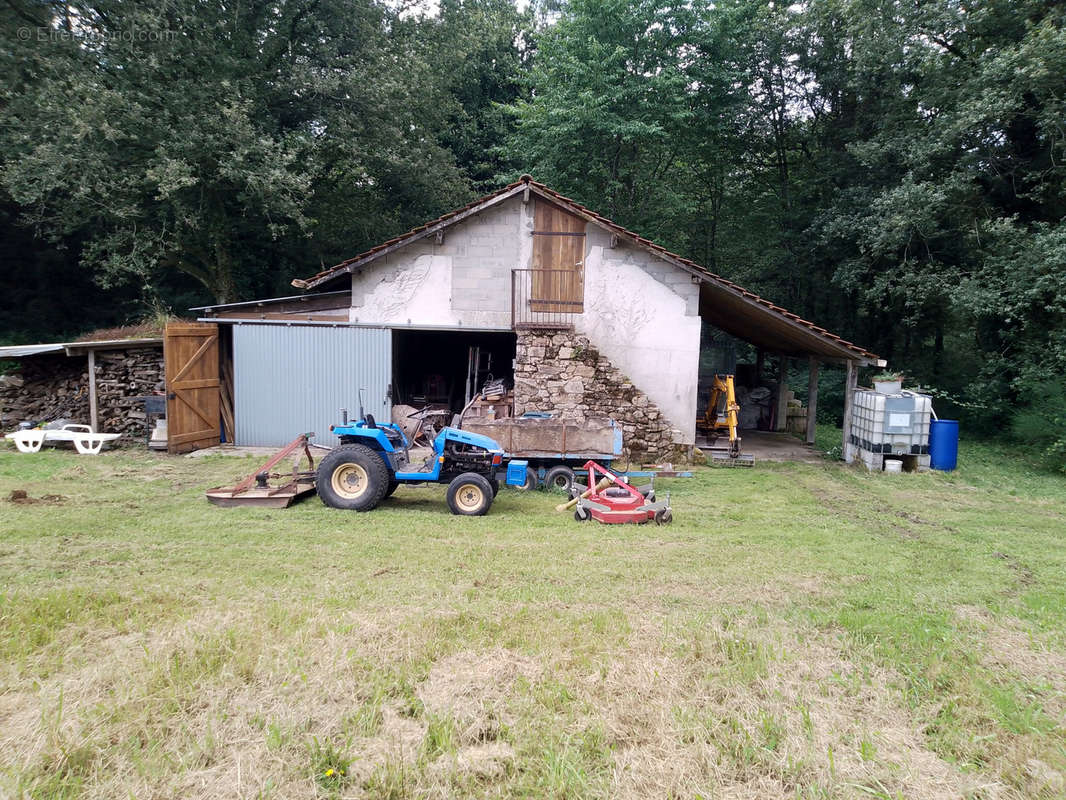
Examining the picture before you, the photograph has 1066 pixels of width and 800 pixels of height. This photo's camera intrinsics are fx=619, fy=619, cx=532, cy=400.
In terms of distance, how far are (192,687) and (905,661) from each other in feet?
13.3

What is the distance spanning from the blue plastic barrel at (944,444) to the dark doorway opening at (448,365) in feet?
26.8

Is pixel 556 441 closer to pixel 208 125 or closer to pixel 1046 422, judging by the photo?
pixel 1046 422

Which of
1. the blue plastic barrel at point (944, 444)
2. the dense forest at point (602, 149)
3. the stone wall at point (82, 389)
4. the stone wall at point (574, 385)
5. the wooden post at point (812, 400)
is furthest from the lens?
the wooden post at point (812, 400)

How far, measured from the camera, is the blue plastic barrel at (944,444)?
10.5 metres

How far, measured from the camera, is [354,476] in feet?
24.6

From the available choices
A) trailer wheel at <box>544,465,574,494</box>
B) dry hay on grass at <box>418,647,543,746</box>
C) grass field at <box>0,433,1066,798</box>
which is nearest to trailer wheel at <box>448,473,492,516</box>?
grass field at <box>0,433,1066,798</box>

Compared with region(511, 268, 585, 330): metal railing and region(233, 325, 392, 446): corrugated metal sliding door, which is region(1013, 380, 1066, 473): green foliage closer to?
region(511, 268, 585, 330): metal railing

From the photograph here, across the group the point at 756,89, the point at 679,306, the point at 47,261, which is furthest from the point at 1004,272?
the point at 47,261

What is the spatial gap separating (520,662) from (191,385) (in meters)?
10.1

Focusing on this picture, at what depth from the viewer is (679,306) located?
454 inches

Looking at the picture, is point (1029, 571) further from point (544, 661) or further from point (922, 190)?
point (922, 190)

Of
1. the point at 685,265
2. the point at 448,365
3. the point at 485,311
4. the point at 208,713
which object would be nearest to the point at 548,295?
the point at 485,311

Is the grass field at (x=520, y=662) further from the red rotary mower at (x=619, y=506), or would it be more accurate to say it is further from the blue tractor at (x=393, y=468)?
the blue tractor at (x=393, y=468)

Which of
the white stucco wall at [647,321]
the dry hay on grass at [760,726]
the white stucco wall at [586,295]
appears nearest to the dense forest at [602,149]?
the white stucco wall at [586,295]
